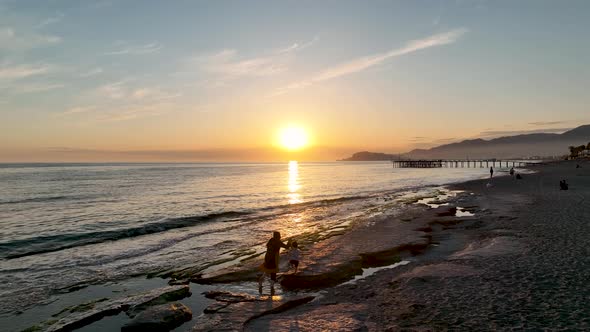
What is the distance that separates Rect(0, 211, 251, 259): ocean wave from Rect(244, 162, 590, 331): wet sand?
17092 mm

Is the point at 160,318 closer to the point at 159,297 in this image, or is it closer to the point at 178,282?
the point at 159,297

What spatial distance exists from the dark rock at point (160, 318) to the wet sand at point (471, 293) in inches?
81.4

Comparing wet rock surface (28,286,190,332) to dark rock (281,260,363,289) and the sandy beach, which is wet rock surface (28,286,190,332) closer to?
the sandy beach

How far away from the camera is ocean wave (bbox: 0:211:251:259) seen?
67.3 feet

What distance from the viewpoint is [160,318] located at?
984cm

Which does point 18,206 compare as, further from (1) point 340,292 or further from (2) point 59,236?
(1) point 340,292

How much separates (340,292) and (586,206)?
81.4 ft

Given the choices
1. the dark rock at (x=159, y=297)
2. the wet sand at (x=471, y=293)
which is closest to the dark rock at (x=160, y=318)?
the dark rock at (x=159, y=297)

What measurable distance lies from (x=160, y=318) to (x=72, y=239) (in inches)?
673

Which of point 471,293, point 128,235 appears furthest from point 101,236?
point 471,293

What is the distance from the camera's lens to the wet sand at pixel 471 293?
8.84 m

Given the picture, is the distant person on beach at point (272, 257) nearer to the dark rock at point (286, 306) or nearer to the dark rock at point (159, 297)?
the dark rock at point (286, 306)

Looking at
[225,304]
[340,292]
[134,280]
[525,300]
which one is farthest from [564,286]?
[134,280]

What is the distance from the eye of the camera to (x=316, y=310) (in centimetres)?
1041
